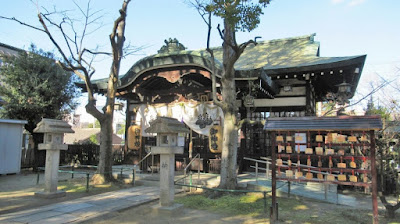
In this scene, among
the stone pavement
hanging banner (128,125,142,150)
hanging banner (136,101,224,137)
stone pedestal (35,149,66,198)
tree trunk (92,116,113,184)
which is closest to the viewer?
the stone pavement

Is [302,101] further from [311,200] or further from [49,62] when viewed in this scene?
[49,62]

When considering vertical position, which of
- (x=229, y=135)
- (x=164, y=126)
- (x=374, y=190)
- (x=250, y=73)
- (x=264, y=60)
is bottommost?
(x=374, y=190)

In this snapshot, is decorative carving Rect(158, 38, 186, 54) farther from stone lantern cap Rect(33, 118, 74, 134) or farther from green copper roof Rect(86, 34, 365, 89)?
stone lantern cap Rect(33, 118, 74, 134)

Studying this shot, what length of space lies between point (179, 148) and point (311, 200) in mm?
4450

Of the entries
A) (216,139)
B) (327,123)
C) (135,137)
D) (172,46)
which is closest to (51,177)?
(135,137)

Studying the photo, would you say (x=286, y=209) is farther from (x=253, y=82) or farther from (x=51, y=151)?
(x=51, y=151)

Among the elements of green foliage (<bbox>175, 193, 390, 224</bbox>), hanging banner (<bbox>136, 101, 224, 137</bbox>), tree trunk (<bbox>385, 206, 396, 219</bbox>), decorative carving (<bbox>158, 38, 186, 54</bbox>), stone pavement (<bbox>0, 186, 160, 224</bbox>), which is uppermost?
decorative carving (<bbox>158, 38, 186, 54</bbox>)

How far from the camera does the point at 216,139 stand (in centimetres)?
1075

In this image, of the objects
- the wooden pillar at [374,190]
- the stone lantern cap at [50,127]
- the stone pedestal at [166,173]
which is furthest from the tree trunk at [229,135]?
the stone lantern cap at [50,127]

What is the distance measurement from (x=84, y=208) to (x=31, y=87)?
9.99 metres

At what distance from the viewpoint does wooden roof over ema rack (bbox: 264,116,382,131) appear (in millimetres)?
5500

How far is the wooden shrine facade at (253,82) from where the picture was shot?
10.2 m

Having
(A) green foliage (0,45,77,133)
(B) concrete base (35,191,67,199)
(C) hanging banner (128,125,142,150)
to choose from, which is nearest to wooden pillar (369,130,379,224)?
(B) concrete base (35,191,67,199)

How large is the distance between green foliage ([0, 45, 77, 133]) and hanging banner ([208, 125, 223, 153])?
9.14 m
